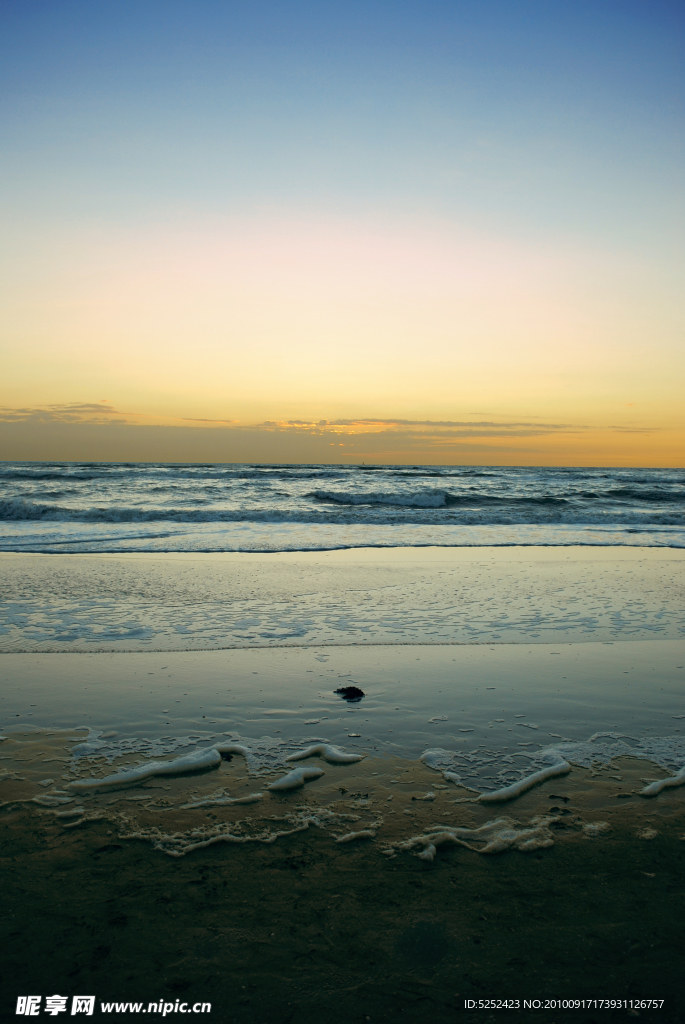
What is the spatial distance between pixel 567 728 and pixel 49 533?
48.8ft

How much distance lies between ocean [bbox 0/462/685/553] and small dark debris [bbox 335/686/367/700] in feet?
27.3

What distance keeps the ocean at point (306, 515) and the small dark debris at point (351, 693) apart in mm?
8325

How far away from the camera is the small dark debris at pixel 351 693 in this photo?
4422 mm

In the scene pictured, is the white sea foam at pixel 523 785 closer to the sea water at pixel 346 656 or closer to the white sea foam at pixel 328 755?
the sea water at pixel 346 656

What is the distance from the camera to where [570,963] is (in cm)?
204

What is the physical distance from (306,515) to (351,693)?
17.0 metres

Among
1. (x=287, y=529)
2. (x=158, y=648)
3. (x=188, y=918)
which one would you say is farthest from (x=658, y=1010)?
(x=287, y=529)

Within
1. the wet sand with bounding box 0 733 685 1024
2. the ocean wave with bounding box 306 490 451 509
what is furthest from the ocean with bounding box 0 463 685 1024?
the ocean wave with bounding box 306 490 451 509

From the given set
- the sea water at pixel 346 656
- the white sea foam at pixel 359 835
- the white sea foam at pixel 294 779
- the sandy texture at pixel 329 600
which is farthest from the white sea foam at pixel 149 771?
the sandy texture at pixel 329 600

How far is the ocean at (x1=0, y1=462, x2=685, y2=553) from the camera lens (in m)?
14.2

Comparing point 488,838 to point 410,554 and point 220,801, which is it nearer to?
point 220,801

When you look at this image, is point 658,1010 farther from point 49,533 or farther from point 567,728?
point 49,533

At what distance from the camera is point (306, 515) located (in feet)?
70.0

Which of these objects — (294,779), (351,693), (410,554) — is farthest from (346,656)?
(410,554)
